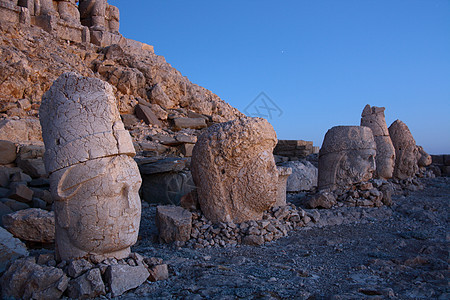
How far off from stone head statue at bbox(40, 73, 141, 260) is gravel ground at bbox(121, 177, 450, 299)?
1.94 feet

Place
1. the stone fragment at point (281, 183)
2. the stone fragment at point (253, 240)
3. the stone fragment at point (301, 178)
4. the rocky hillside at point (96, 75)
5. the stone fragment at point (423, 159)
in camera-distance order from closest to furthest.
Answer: the stone fragment at point (253, 240), the stone fragment at point (281, 183), the stone fragment at point (301, 178), the rocky hillside at point (96, 75), the stone fragment at point (423, 159)

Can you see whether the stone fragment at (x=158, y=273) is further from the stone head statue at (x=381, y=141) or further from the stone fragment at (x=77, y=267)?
the stone head statue at (x=381, y=141)

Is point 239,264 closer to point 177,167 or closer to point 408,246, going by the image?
point 408,246

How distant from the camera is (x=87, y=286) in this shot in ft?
8.54

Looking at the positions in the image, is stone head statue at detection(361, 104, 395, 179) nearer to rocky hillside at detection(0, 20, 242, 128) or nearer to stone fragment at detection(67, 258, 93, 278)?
rocky hillside at detection(0, 20, 242, 128)

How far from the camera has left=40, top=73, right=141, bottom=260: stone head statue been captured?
288 cm

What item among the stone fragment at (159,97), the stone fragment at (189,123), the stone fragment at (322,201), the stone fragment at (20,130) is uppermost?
the stone fragment at (159,97)

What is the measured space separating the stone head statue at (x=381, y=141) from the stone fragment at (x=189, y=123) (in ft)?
21.8

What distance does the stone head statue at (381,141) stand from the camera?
28.2ft

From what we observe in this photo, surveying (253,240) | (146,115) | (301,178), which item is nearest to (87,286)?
(253,240)

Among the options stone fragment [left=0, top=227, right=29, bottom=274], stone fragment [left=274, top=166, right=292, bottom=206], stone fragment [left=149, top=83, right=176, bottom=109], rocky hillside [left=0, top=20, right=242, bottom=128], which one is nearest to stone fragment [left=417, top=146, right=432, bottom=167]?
stone fragment [left=274, top=166, right=292, bottom=206]

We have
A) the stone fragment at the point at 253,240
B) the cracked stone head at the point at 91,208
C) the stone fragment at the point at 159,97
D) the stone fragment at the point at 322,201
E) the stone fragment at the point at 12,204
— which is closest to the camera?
the cracked stone head at the point at 91,208

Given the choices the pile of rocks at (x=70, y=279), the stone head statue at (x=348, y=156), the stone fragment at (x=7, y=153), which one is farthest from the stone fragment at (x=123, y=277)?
the stone fragment at (x=7, y=153)

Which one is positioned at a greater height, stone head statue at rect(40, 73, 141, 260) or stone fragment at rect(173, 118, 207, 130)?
stone fragment at rect(173, 118, 207, 130)
